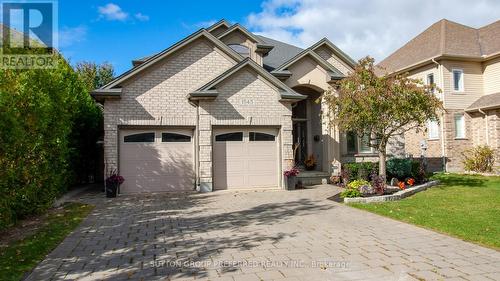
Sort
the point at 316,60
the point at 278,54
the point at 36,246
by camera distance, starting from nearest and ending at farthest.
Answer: the point at 36,246
the point at 316,60
the point at 278,54

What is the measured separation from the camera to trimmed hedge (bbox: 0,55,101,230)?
7488mm

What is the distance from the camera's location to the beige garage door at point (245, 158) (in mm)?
15383

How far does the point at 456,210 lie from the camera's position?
391 inches

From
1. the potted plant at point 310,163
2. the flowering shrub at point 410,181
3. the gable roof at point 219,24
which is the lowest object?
the flowering shrub at point 410,181

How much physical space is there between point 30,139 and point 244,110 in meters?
8.24

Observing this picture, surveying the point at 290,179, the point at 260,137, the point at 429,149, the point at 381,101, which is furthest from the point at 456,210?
the point at 429,149

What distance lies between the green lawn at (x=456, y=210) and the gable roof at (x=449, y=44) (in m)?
10.4

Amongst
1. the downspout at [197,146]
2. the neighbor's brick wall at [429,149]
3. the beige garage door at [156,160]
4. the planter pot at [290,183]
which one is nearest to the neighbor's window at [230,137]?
the downspout at [197,146]

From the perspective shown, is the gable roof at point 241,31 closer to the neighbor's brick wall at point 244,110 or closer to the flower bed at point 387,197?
the neighbor's brick wall at point 244,110

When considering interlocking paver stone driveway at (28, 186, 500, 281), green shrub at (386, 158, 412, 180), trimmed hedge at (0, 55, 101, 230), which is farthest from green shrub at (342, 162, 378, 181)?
trimmed hedge at (0, 55, 101, 230)

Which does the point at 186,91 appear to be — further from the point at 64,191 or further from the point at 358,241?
the point at 358,241

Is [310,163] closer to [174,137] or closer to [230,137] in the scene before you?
[230,137]

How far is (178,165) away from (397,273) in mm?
11175

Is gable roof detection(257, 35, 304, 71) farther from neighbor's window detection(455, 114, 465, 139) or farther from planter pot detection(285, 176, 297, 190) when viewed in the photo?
neighbor's window detection(455, 114, 465, 139)
